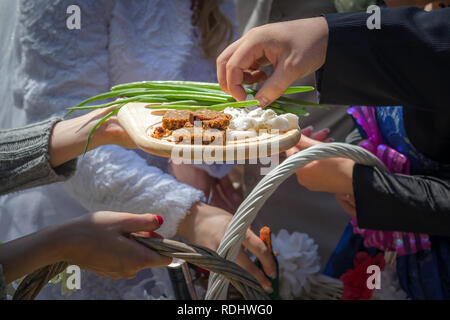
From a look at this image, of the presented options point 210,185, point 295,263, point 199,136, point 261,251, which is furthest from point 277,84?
point 210,185

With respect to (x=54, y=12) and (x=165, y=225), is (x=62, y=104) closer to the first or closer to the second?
(x=54, y=12)

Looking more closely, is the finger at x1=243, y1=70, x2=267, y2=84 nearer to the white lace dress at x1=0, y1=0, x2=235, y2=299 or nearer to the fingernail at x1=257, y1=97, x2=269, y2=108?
the fingernail at x1=257, y1=97, x2=269, y2=108

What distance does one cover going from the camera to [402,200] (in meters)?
0.88

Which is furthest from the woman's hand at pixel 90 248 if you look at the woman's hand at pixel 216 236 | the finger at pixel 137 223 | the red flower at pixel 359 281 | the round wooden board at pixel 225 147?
the red flower at pixel 359 281

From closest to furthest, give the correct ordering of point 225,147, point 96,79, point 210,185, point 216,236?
point 225,147
point 216,236
point 96,79
point 210,185

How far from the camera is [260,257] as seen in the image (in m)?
0.87

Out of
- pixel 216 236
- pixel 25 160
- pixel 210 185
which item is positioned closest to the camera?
pixel 25 160

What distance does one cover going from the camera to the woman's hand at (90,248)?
1.94 ft

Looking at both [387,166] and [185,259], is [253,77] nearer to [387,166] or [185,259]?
[185,259]

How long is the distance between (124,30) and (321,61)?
1.86 feet

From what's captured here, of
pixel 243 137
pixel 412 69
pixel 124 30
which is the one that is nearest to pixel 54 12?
pixel 124 30

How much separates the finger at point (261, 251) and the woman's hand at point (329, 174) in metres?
0.21

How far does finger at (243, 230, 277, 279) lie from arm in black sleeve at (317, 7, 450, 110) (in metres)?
0.36

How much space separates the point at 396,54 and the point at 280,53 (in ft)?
0.59
